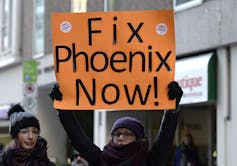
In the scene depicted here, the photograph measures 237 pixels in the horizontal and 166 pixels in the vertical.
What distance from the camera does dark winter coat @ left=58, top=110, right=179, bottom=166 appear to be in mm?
4598

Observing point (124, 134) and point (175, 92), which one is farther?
point (175, 92)

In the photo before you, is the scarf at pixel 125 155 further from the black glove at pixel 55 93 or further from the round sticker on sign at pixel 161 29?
the round sticker on sign at pixel 161 29

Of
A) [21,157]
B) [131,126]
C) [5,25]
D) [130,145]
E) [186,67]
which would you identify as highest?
[5,25]

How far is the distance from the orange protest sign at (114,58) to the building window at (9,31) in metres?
17.1

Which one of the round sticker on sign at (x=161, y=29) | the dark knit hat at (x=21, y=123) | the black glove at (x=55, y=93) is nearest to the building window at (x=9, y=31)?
the dark knit hat at (x=21, y=123)

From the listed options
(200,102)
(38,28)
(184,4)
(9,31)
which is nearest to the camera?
(200,102)

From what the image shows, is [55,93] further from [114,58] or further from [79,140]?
[114,58]

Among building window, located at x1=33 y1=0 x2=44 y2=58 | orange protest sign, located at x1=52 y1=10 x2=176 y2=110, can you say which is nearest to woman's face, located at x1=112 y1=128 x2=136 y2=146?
orange protest sign, located at x1=52 y1=10 x2=176 y2=110

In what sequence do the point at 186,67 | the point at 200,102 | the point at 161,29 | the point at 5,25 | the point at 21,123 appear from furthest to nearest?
the point at 5,25, the point at 186,67, the point at 200,102, the point at 161,29, the point at 21,123

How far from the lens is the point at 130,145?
4.64m

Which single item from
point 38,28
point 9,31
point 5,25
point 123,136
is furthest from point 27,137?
point 5,25

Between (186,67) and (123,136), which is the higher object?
(186,67)

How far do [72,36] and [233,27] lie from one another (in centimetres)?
700

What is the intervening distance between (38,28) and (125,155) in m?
16.7
